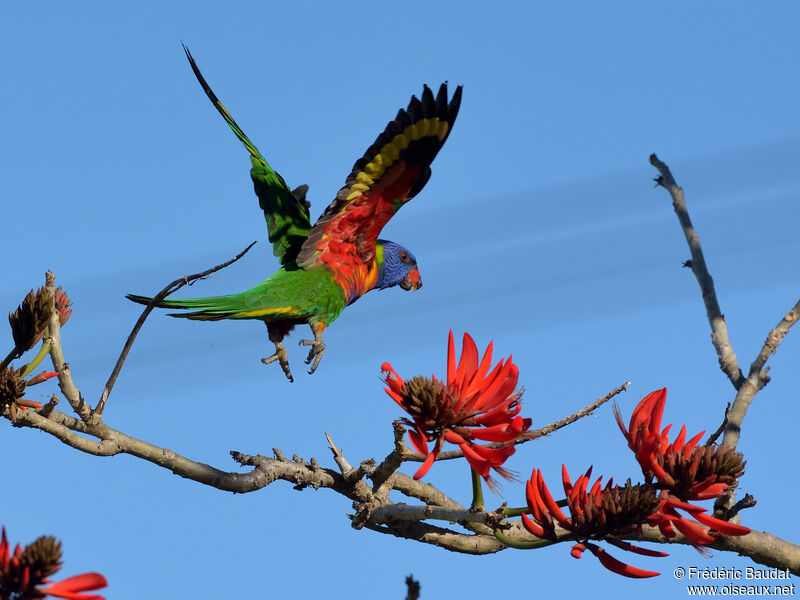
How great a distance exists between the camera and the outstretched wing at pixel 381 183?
5391 millimetres

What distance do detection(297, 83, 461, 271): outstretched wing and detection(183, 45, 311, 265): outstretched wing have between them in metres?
0.28

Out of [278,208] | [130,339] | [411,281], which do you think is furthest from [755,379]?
[411,281]

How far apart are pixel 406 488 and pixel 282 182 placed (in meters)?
3.05

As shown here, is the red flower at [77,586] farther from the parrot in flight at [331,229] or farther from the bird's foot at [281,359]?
the bird's foot at [281,359]

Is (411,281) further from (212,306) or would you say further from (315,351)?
(212,306)

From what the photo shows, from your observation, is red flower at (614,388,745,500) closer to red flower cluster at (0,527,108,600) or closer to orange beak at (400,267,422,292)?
red flower cluster at (0,527,108,600)

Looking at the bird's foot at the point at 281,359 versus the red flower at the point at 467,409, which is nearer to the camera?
the red flower at the point at 467,409

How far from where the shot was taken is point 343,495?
3322mm

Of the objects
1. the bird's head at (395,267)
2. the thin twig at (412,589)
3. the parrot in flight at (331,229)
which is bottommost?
the thin twig at (412,589)

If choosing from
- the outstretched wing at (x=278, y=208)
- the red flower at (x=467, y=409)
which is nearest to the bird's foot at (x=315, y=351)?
the outstretched wing at (x=278, y=208)

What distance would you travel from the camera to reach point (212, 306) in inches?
201

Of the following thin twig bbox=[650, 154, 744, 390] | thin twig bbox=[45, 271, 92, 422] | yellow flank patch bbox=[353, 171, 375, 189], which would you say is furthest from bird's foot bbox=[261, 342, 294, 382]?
thin twig bbox=[45, 271, 92, 422]

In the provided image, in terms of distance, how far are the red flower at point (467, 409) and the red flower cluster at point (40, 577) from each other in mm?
893

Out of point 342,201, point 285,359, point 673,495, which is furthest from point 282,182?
point 673,495
